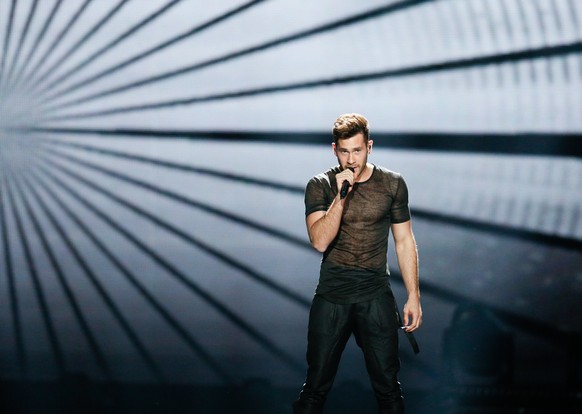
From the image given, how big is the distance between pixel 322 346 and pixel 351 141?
0.55m

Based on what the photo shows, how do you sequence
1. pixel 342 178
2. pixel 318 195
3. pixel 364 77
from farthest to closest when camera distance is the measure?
1. pixel 364 77
2. pixel 318 195
3. pixel 342 178

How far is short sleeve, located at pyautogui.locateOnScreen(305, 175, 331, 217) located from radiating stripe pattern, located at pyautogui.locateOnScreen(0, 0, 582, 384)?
4.36 feet

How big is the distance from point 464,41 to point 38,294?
7.47 feet

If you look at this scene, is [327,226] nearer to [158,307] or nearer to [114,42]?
[158,307]

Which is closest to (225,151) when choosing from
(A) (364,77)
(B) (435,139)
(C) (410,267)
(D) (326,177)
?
(A) (364,77)

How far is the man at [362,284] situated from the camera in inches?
75.0

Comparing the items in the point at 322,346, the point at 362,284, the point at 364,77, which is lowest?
the point at 322,346

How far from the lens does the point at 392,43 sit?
322 cm

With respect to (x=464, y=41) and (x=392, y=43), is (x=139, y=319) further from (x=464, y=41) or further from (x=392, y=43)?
(x=464, y=41)

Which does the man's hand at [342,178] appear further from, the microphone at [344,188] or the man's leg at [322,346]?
the man's leg at [322,346]

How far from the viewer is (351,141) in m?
1.79

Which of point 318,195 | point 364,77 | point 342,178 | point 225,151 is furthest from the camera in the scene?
point 225,151

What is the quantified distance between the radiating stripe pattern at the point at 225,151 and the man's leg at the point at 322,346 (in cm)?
137

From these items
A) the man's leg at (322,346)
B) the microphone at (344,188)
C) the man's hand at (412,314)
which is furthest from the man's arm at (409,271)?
the microphone at (344,188)
